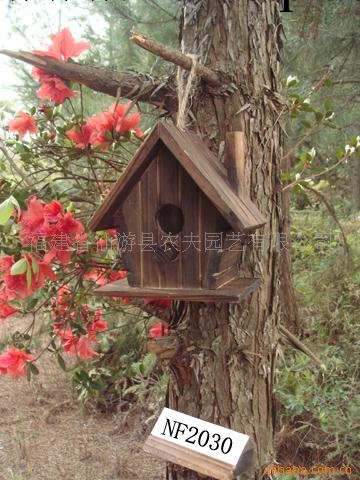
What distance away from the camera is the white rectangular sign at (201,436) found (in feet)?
4.24

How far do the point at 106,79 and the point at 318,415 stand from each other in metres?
2.36

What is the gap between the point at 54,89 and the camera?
1351 mm

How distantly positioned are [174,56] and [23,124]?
0.70 m

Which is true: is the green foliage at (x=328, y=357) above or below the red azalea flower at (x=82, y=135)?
below

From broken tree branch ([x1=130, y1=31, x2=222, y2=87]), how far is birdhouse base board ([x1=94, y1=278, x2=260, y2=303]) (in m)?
0.55

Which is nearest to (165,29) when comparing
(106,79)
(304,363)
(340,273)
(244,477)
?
(340,273)

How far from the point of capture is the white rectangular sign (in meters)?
1.29

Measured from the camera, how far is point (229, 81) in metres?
1.34

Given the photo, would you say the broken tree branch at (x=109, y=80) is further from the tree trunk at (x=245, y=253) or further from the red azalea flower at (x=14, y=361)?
the red azalea flower at (x=14, y=361)

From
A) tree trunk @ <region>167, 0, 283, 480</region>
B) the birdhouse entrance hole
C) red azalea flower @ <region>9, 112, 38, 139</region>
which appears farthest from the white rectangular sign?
→ red azalea flower @ <region>9, 112, 38, 139</region>

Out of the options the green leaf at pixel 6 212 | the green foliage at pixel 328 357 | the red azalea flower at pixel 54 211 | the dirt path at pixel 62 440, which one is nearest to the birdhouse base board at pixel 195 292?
the red azalea flower at pixel 54 211

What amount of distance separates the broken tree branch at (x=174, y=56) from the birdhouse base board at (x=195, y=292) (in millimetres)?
547

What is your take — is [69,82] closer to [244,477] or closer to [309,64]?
[244,477]

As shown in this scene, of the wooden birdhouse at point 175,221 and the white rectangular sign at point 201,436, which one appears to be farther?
the white rectangular sign at point 201,436
